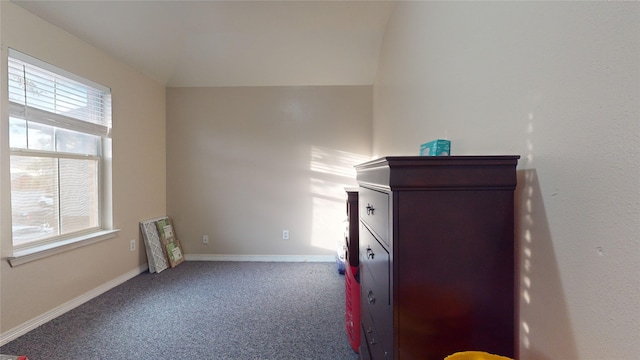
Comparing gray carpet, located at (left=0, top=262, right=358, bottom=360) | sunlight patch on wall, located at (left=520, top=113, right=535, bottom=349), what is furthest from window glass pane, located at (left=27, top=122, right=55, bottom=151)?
sunlight patch on wall, located at (left=520, top=113, right=535, bottom=349)

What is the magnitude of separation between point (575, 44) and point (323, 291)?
2449 millimetres

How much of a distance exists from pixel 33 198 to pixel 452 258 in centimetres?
294

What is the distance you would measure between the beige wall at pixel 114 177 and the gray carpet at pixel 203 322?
0.20 meters

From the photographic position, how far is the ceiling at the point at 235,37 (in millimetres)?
2230

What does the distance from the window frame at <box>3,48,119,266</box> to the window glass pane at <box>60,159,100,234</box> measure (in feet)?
0.09

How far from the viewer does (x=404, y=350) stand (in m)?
0.72

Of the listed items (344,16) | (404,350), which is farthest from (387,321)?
(344,16)

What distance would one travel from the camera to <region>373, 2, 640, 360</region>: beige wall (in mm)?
488

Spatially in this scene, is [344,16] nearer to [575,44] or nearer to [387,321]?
[575,44]

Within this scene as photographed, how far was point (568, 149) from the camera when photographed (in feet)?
1.98

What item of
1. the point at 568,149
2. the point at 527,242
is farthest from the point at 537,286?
the point at 568,149

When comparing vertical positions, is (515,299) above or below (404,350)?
above

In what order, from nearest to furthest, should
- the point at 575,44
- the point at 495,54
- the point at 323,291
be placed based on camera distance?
the point at 575,44 < the point at 495,54 < the point at 323,291

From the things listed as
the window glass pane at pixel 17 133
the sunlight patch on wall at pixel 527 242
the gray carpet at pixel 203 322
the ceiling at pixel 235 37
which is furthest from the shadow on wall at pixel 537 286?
the window glass pane at pixel 17 133
